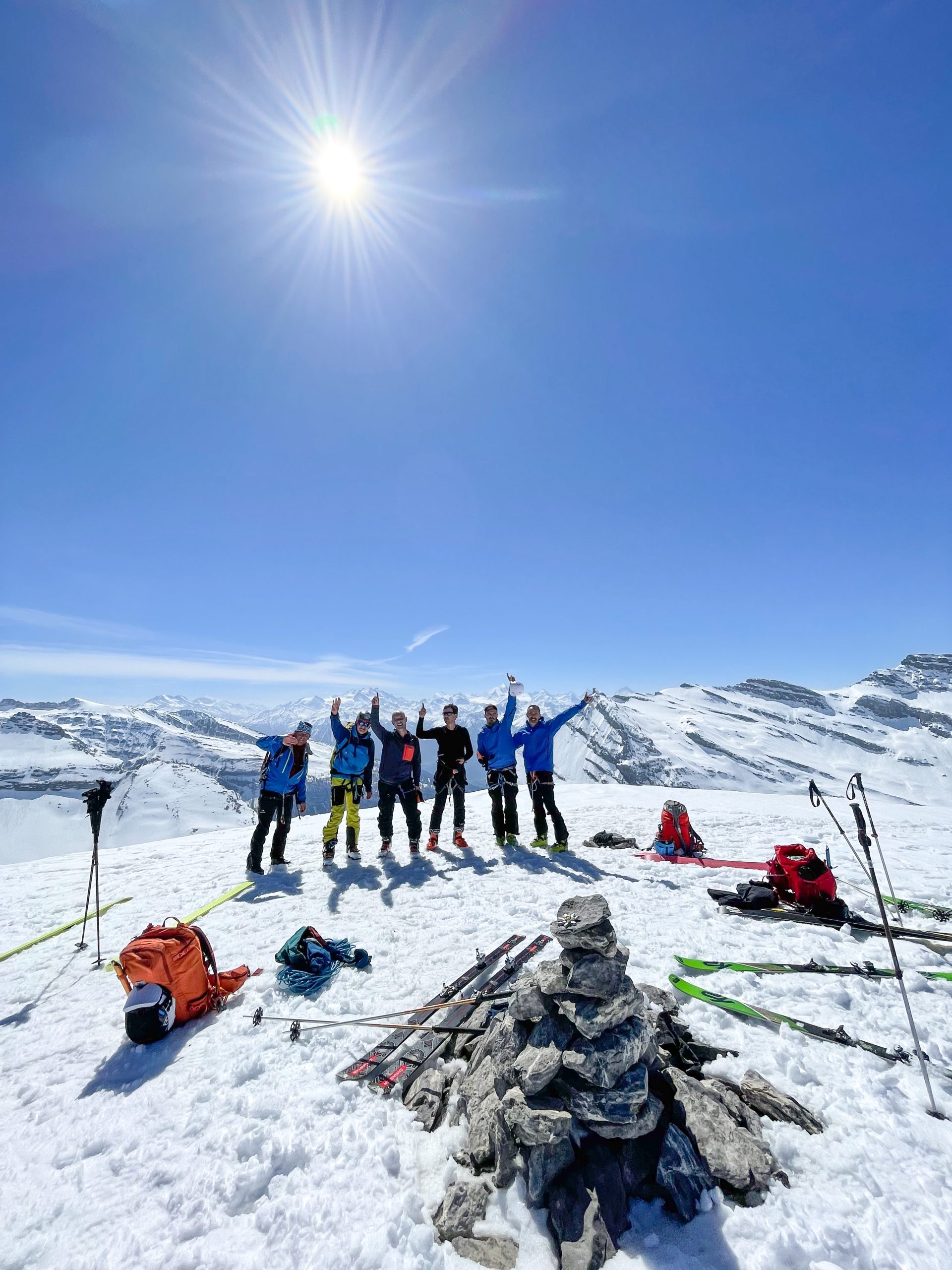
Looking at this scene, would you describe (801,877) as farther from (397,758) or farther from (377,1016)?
(397,758)

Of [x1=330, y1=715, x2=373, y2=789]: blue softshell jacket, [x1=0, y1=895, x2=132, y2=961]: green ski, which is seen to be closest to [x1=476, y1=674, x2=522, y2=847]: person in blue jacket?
[x1=330, y1=715, x2=373, y2=789]: blue softshell jacket

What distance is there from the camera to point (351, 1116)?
15.6 ft

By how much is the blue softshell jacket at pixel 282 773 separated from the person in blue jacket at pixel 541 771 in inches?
220

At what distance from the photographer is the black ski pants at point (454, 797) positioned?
13.8 m

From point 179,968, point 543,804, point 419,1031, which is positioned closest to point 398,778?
point 543,804

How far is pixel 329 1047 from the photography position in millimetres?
5668

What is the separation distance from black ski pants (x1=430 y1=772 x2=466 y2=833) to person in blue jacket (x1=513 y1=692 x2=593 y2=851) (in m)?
1.88

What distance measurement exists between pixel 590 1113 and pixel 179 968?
4.98 m

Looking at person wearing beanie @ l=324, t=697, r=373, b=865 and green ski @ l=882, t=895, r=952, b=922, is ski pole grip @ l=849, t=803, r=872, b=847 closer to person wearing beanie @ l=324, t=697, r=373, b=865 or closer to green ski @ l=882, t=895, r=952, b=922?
green ski @ l=882, t=895, r=952, b=922

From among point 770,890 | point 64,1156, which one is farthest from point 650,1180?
point 770,890

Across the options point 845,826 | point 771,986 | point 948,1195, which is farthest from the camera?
point 845,826

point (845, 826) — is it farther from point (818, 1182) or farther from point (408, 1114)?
point (408, 1114)

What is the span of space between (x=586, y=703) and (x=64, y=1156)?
12.6m

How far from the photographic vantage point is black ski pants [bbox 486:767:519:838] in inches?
530
